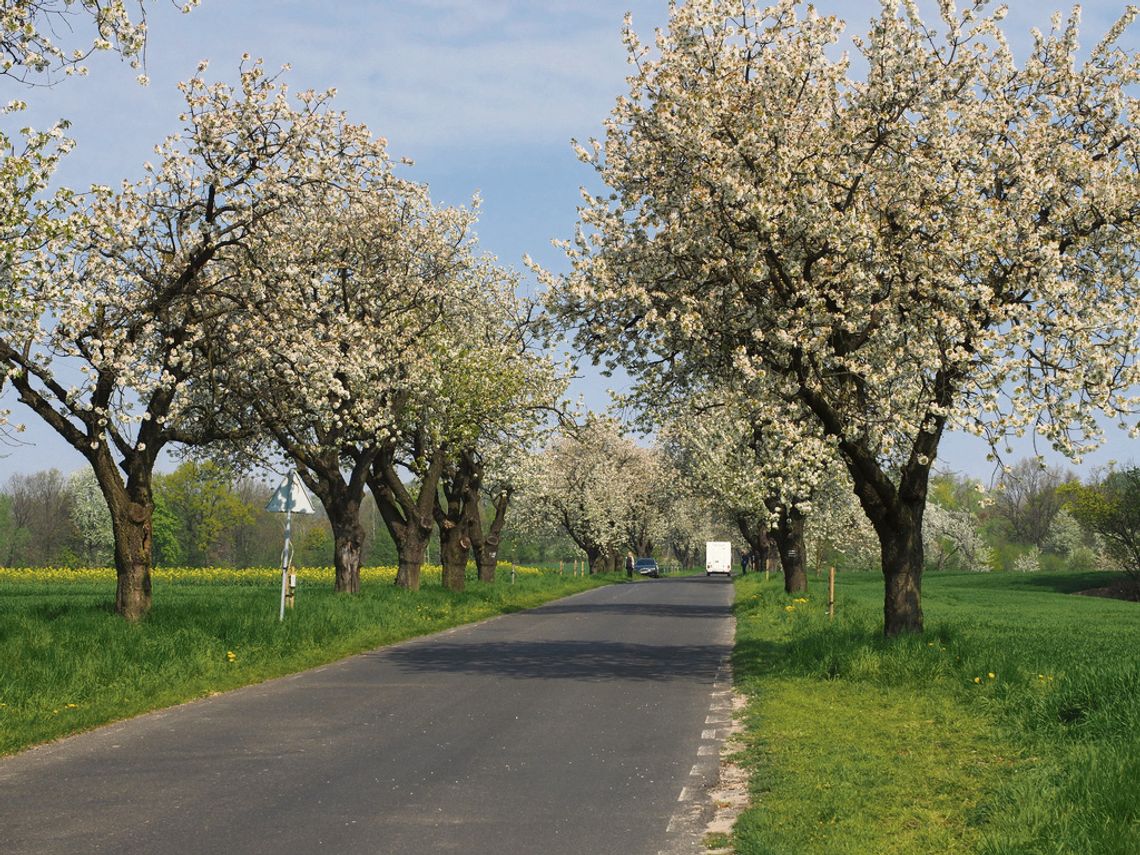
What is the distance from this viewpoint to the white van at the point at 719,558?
10607 centimetres

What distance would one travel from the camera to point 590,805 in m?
8.68

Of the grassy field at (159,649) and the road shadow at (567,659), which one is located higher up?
the grassy field at (159,649)

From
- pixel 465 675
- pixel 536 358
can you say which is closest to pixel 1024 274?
pixel 465 675

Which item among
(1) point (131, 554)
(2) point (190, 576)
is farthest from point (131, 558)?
(2) point (190, 576)

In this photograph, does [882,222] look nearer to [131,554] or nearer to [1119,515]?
[131,554]

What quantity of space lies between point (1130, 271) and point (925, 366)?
145 inches

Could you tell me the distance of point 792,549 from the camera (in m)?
43.4

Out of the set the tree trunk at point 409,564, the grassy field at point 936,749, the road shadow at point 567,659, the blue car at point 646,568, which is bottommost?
the blue car at point 646,568

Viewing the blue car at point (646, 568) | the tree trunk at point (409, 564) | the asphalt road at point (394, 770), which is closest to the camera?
the asphalt road at point (394, 770)

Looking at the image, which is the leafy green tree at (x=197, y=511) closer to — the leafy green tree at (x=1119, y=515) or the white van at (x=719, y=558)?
the white van at (x=719, y=558)

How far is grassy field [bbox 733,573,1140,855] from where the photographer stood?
7.37 m

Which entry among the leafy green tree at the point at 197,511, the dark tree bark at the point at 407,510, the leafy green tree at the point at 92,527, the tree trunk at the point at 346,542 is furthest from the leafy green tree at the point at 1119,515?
the leafy green tree at the point at 92,527

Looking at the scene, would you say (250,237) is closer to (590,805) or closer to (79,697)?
(79,697)

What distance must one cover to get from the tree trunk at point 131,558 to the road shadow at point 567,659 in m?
4.35
